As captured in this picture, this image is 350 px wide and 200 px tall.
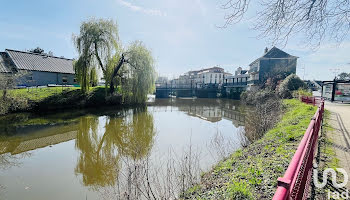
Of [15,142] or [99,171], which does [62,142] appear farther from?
[99,171]

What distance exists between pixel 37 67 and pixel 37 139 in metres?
22.4

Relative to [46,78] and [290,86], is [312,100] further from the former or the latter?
[46,78]

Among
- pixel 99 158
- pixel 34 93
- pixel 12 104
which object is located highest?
pixel 34 93

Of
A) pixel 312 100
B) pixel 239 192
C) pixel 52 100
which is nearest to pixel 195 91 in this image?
pixel 312 100

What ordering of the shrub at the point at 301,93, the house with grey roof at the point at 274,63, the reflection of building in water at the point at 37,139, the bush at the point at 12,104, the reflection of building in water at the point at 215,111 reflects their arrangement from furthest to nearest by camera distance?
the house with grey roof at the point at 274,63
the shrub at the point at 301,93
the reflection of building in water at the point at 215,111
the bush at the point at 12,104
the reflection of building in water at the point at 37,139

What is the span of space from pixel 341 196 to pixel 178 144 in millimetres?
6493

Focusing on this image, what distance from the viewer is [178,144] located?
28.5ft

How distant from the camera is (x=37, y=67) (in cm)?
2634

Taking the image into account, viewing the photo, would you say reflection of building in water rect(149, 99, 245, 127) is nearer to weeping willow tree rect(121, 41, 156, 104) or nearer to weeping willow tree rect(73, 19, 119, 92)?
weeping willow tree rect(121, 41, 156, 104)

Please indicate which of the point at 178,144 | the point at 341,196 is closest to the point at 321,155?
→ the point at 341,196

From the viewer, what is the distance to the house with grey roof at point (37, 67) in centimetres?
2412

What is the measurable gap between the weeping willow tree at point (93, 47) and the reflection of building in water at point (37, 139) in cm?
950

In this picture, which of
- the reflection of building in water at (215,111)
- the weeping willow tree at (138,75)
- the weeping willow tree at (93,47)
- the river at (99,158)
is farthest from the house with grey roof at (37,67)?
the reflection of building in water at (215,111)

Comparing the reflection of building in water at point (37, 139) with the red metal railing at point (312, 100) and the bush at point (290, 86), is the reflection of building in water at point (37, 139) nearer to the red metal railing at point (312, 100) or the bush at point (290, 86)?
the red metal railing at point (312, 100)
